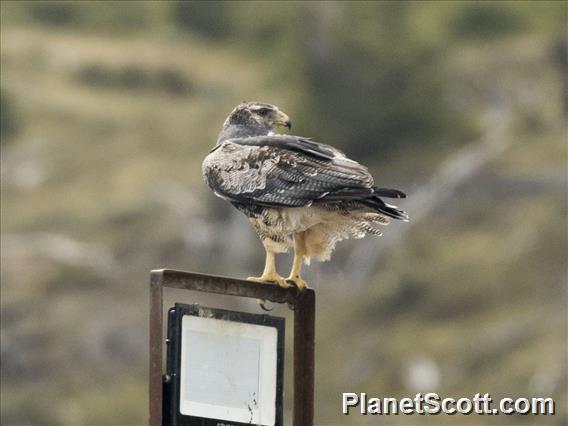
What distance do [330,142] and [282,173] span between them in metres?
31.4

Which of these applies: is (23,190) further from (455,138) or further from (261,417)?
(261,417)

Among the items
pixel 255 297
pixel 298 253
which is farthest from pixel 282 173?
pixel 255 297

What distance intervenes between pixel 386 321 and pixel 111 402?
5347mm

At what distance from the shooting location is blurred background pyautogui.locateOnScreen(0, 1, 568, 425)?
3434 cm

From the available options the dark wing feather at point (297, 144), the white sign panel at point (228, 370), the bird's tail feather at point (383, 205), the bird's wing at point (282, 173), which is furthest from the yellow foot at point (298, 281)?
the white sign panel at point (228, 370)

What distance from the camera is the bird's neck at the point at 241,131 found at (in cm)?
1157

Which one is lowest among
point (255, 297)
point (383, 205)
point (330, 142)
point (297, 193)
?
point (255, 297)

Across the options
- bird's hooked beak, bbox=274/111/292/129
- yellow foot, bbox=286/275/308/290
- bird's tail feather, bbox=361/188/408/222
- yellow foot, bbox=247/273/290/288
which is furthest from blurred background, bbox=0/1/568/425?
bird's tail feather, bbox=361/188/408/222

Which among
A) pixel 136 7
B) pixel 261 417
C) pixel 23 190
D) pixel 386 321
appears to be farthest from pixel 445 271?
pixel 261 417

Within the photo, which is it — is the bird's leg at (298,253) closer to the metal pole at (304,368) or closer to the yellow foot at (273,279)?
the yellow foot at (273,279)

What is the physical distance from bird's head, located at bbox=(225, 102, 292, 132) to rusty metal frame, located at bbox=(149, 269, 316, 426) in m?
2.44

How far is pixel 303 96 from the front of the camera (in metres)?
44.3

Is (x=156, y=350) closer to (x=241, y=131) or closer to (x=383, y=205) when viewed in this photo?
(x=383, y=205)

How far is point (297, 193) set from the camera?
414 inches
